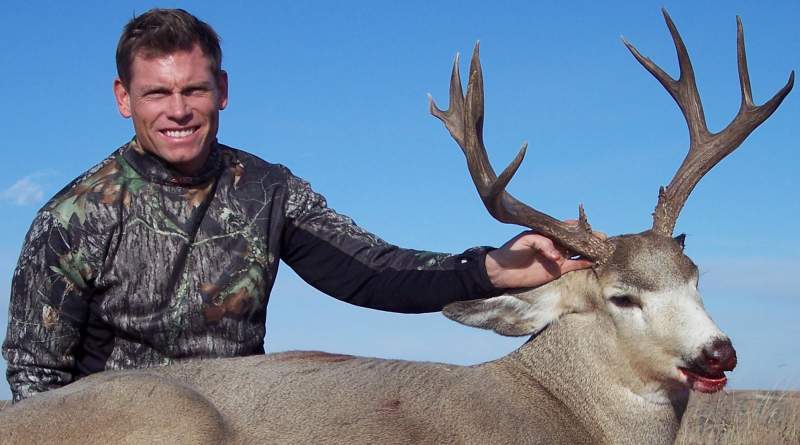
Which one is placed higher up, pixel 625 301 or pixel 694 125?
pixel 694 125

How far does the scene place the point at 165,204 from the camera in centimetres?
643

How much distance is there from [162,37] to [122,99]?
53 cm

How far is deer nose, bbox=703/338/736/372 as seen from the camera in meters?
5.46

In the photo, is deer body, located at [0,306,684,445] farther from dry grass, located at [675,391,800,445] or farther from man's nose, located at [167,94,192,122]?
dry grass, located at [675,391,800,445]

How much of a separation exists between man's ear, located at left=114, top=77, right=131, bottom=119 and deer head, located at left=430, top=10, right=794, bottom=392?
196 cm

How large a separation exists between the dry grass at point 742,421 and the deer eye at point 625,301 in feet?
9.12

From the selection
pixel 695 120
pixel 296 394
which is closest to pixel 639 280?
pixel 695 120

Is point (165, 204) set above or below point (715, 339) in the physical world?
above

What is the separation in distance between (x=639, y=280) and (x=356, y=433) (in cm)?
181

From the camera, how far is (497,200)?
6.21 m

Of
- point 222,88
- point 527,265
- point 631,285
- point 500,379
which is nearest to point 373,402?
point 500,379

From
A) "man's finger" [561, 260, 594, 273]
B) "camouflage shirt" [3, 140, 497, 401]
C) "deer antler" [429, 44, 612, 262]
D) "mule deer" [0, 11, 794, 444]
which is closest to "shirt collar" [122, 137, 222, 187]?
"camouflage shirt" [3, 140, 497, 401]

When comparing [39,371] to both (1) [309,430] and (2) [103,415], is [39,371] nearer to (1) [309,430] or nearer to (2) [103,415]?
(2) [103,415]

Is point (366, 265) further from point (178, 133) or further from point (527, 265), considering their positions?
point (178, 133)
